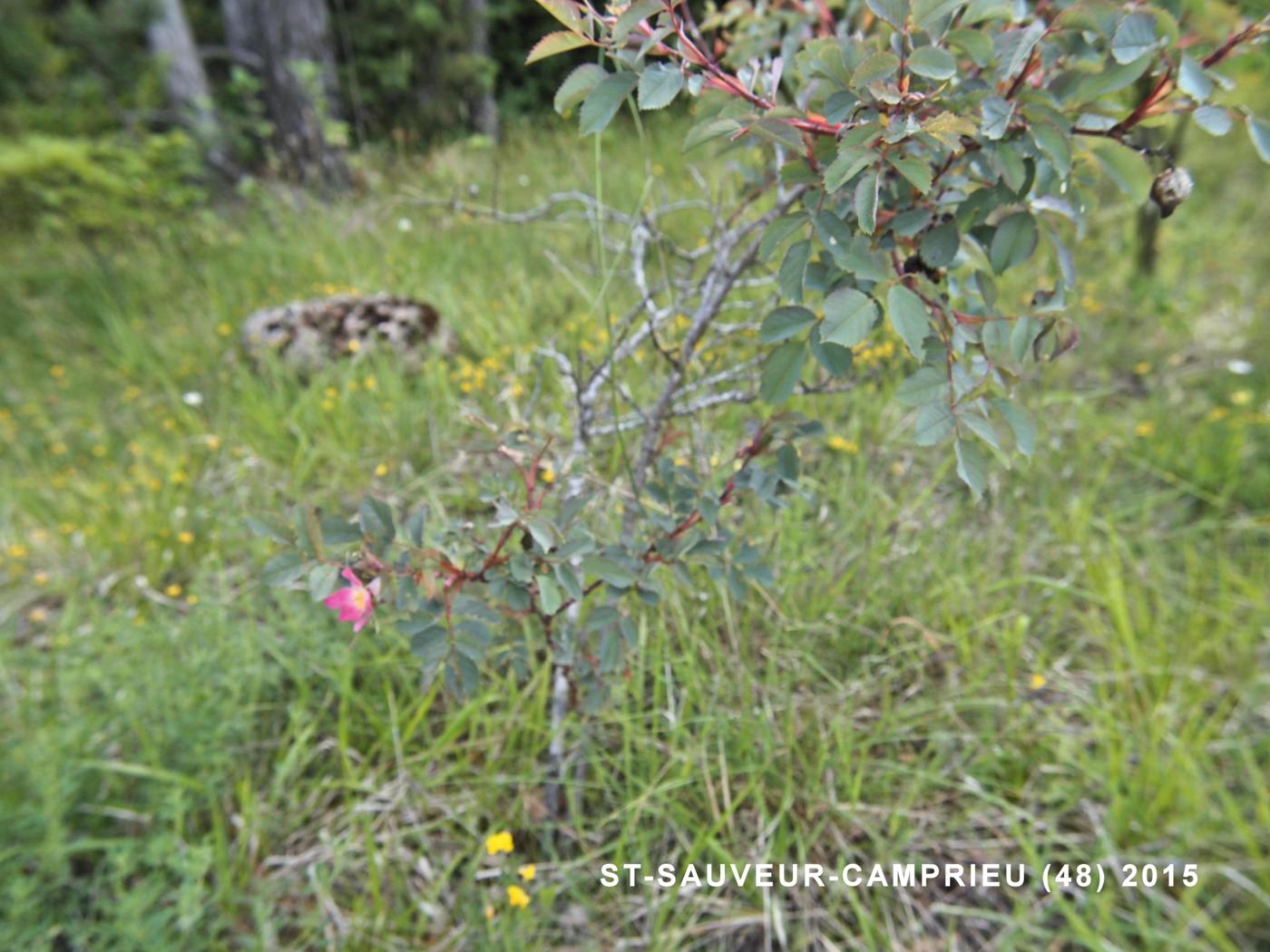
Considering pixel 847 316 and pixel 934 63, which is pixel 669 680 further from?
pixel 934 63

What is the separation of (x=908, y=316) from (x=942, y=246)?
0.15 m

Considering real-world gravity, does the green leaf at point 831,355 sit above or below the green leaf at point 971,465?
above

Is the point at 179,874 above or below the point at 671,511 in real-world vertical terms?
below

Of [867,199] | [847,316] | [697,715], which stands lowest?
[697,715]

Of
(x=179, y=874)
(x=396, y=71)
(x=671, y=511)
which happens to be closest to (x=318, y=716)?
(x=179, y=874)

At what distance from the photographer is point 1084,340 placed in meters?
2.94

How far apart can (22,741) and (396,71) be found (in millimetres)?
5388

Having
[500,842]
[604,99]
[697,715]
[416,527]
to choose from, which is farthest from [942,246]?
[500,842]

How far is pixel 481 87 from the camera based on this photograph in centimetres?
516

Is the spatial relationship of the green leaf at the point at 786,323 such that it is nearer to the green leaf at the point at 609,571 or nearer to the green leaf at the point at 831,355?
the green leaf at the point at 831,355

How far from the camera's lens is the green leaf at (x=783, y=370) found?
3.32 ft

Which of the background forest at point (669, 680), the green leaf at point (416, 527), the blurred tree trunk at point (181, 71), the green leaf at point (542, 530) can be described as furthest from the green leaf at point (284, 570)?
the blurred tree trunk at point (181, 71)

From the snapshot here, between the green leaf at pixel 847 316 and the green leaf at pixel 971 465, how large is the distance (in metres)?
0.17

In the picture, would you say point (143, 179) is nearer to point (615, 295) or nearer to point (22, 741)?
point (615, 295)
